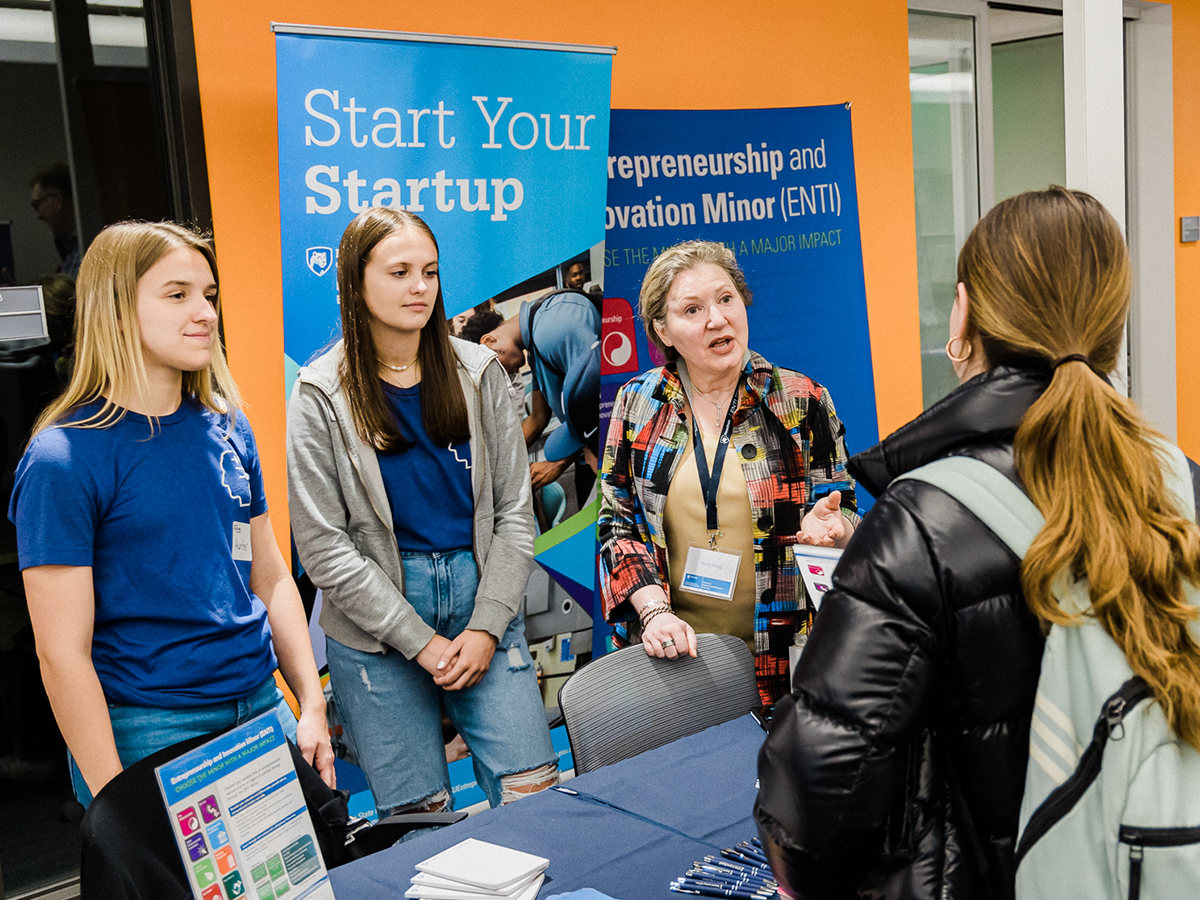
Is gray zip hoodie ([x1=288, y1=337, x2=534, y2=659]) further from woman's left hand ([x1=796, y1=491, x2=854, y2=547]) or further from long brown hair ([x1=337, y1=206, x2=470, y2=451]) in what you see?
woman's left hand ([x1=796, y1=491, x2=854, y2=547])

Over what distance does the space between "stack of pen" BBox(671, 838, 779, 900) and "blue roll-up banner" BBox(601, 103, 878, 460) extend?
256cm

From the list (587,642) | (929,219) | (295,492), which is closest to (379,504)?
(295,492)

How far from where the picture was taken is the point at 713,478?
2.60m

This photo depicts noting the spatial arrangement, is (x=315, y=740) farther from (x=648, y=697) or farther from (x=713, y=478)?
(x=713, y=478)

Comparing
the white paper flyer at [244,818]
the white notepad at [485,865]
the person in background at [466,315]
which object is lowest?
the white notepad at [485,865]

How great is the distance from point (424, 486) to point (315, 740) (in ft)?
2.13

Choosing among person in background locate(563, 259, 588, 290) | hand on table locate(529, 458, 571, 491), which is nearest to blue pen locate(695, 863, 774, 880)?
hand on table locate(529, 458, 571, 491)

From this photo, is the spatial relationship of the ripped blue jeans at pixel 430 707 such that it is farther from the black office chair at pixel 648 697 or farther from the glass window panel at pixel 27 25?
the glass window panel at pixel 27 25

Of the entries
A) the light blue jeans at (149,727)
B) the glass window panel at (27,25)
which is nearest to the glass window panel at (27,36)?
the glass window panel at (27,25)

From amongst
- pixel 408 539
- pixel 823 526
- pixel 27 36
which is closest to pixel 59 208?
pixel 27 36

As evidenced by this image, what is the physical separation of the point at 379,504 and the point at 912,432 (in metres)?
1.57

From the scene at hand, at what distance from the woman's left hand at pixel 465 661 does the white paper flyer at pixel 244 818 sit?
45.1 inches

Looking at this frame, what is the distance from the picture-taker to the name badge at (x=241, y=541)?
85.6 inches

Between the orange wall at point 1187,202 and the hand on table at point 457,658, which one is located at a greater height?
the orange wall at point 1187,202
